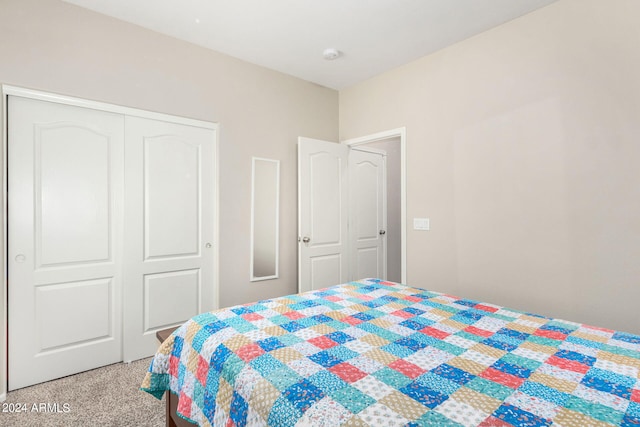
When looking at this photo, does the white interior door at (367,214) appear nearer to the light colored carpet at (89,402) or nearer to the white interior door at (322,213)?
the white interior door at (322,213)

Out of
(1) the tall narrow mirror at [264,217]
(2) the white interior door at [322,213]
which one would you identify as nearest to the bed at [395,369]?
(1) the tall narrow mirror at [264,217]

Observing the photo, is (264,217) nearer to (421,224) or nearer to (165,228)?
(165,228)

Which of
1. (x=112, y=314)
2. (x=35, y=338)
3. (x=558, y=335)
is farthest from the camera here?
(x=112, y=314)

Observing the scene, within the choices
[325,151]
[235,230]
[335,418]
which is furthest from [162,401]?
[325,151]

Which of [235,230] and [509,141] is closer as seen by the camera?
[509,141]

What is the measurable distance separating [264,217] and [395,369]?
2.49 m

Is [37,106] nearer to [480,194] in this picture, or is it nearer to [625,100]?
[480,194]

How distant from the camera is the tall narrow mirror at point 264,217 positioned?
3.29 m

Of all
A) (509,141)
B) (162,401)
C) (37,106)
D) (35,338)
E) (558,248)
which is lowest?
(162,401)

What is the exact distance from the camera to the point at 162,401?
2.05 m

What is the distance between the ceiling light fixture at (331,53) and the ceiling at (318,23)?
5 centimetres

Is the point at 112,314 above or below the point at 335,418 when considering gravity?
below

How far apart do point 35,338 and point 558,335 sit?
3.13m

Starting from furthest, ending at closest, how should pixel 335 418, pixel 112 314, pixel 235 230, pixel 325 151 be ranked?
1. pixel 325 151
2. pixel 235 230
3. pixel 112 314
4. pixel 335 418
